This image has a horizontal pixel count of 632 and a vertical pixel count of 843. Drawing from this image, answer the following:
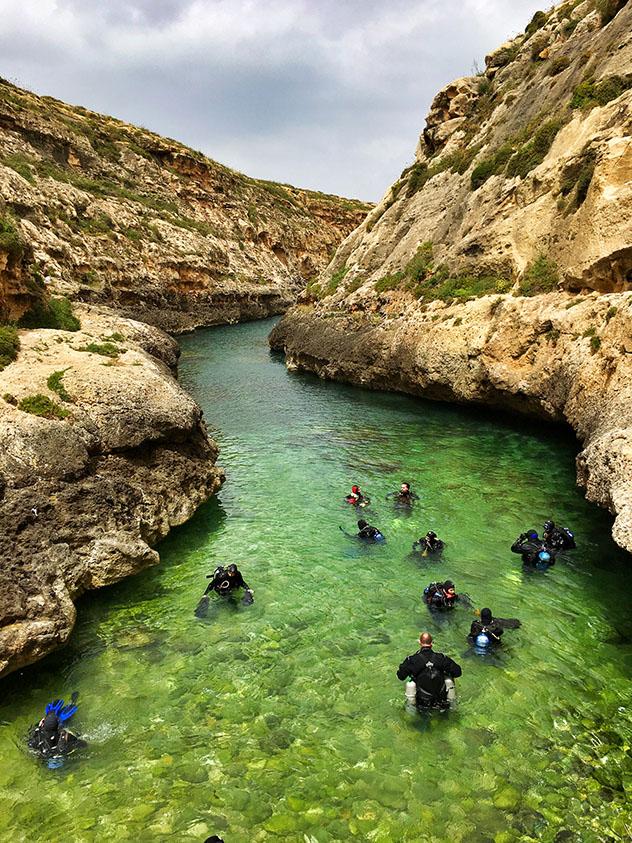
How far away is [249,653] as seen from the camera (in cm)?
1062

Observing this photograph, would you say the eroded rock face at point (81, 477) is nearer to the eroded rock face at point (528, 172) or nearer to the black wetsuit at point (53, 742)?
the black wetsuit at point (53, 742)

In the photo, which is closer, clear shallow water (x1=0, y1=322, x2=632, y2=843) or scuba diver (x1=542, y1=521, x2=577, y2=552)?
clear shallow water (x1=0, y1=322, x2=632, y2=843)

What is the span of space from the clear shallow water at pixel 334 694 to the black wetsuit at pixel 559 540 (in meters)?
0.48

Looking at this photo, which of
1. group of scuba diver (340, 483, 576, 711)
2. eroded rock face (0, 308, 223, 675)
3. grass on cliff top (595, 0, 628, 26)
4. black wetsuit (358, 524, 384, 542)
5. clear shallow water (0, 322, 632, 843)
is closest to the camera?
clear shallow water (0, 322, 632, 843)

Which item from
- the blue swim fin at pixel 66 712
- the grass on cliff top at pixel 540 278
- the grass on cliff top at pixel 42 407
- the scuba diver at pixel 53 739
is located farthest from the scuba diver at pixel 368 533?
the grass on cliff top at pixel 540 278

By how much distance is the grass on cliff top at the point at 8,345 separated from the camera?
1598cm

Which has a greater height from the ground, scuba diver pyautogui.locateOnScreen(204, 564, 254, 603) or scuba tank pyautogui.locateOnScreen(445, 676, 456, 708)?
scuba tank pyautogui.locateOnScreen(445, 676, 456, 708)

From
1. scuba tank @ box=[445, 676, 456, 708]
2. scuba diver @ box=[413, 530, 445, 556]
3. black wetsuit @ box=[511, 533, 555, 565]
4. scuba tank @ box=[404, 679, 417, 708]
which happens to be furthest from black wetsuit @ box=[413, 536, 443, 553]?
scuba tank @ box=[404, 679, 417, 708]

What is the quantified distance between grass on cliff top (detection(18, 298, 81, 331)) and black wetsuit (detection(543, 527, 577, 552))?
20656mm

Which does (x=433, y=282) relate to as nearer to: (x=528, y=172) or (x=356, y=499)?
(x=528, y=172)

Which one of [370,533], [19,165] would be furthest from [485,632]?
[19,165]

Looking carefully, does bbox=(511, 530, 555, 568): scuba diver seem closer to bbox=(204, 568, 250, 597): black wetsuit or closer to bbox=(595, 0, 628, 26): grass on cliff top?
bbox=(204, 568, 250, 597): black wetsuit

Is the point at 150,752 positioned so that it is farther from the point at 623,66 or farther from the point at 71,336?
the point at 623,66

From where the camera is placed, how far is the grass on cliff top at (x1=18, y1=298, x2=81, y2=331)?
21672 millimetres
